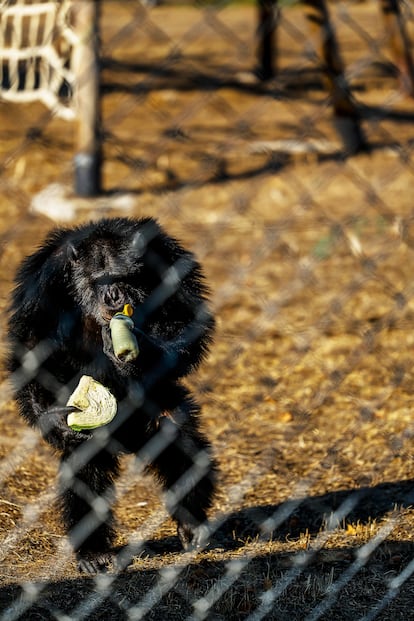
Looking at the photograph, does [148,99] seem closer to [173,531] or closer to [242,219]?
[242,219]

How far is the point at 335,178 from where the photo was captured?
8.66 m

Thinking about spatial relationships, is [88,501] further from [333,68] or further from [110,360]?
[333,68]

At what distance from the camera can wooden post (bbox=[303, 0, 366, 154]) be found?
24.5 ft

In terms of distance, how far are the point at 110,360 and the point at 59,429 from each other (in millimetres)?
Result: 276

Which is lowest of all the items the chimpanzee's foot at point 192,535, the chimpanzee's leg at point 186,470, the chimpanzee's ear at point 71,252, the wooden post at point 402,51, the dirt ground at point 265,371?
the wooden post at point 402,51

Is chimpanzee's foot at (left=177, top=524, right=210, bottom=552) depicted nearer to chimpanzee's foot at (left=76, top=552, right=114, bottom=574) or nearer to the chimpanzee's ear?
chimpanzee's foot at (left=76, top=552, right=114, bottom=574)

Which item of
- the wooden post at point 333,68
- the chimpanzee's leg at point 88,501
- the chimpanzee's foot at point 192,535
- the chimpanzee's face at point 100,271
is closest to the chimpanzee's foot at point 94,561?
the chimpanzee's leg at point 88,501

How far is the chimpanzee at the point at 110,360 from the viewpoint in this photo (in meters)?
3.30

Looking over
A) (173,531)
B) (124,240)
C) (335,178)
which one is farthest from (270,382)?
(335,178)

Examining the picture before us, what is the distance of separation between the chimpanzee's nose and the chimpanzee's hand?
1.11 feet

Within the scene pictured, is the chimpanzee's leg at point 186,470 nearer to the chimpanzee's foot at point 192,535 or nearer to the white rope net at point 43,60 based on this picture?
the chimpanzee's foot at point 192,535

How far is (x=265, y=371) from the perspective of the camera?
5.33m

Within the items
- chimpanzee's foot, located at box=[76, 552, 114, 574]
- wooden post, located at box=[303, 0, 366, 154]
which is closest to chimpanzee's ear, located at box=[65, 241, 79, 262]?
chimpanzee's foot, located at box=[76, 552, 114, 574]

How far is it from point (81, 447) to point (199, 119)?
7769 millimetres
